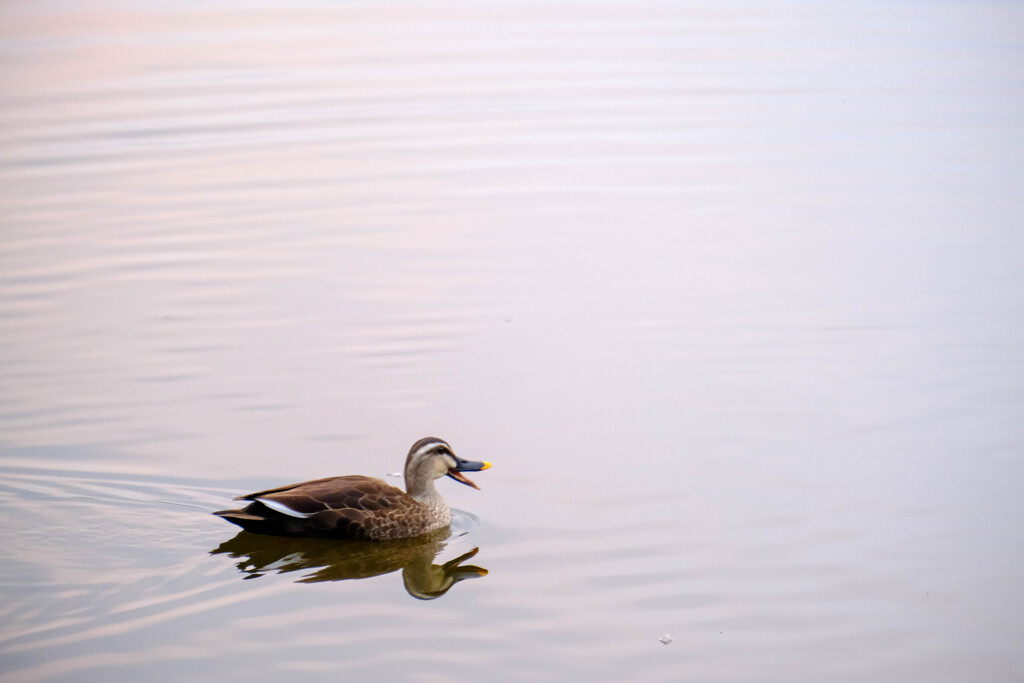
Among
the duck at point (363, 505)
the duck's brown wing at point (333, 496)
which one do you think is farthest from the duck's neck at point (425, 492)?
the duck's brown wing at point (333, 496)

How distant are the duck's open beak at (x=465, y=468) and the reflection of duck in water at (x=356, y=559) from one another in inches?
13.8

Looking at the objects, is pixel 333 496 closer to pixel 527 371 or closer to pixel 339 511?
pixel 339 511

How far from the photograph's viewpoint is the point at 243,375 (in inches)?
407

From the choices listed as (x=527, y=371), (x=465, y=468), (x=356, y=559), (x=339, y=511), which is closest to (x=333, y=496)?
(x=339, y=511)

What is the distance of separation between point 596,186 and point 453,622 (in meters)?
9.17

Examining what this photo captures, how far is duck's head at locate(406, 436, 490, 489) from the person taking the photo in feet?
27.1

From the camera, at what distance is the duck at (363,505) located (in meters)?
7.75

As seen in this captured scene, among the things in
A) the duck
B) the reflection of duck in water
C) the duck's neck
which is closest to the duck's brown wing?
the duck

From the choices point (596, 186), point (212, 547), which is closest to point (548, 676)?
point (212, 547)

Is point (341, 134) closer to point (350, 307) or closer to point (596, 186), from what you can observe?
point (596, 186)

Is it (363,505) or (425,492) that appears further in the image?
(425,492)

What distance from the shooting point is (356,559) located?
787cm

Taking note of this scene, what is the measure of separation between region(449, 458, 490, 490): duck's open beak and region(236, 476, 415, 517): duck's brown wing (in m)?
0.33

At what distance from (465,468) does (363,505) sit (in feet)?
2.30
